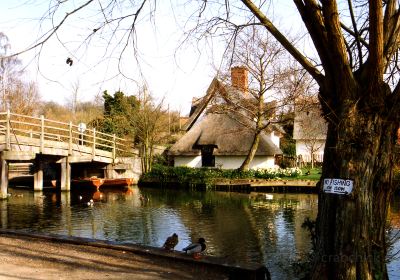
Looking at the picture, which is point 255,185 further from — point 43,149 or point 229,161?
point 43,149

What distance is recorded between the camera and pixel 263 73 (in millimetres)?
29625

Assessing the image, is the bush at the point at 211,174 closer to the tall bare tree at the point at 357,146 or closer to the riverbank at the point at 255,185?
the riverbank at the point at 255,185

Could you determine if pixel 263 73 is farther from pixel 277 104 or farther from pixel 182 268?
pixel 182 268

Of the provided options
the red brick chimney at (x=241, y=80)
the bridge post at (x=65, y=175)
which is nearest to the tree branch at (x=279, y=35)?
the red brick chimney at (x=241, y=80)

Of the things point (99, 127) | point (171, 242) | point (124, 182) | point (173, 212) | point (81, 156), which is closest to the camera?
point (171, 242)

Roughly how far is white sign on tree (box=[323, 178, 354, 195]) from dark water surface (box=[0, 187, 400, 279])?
8.08 feet

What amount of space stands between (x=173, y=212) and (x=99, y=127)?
20519 mm

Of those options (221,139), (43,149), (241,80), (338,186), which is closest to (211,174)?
(221,139)

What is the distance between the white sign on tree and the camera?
→ 5582mm

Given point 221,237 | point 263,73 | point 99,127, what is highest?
point 263,73

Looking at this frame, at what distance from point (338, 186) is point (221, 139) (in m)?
29.5

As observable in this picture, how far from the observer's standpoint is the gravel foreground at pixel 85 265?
22.2ft

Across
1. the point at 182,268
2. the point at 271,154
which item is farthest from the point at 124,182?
the point at 182,268

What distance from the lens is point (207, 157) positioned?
35844 millimetres
